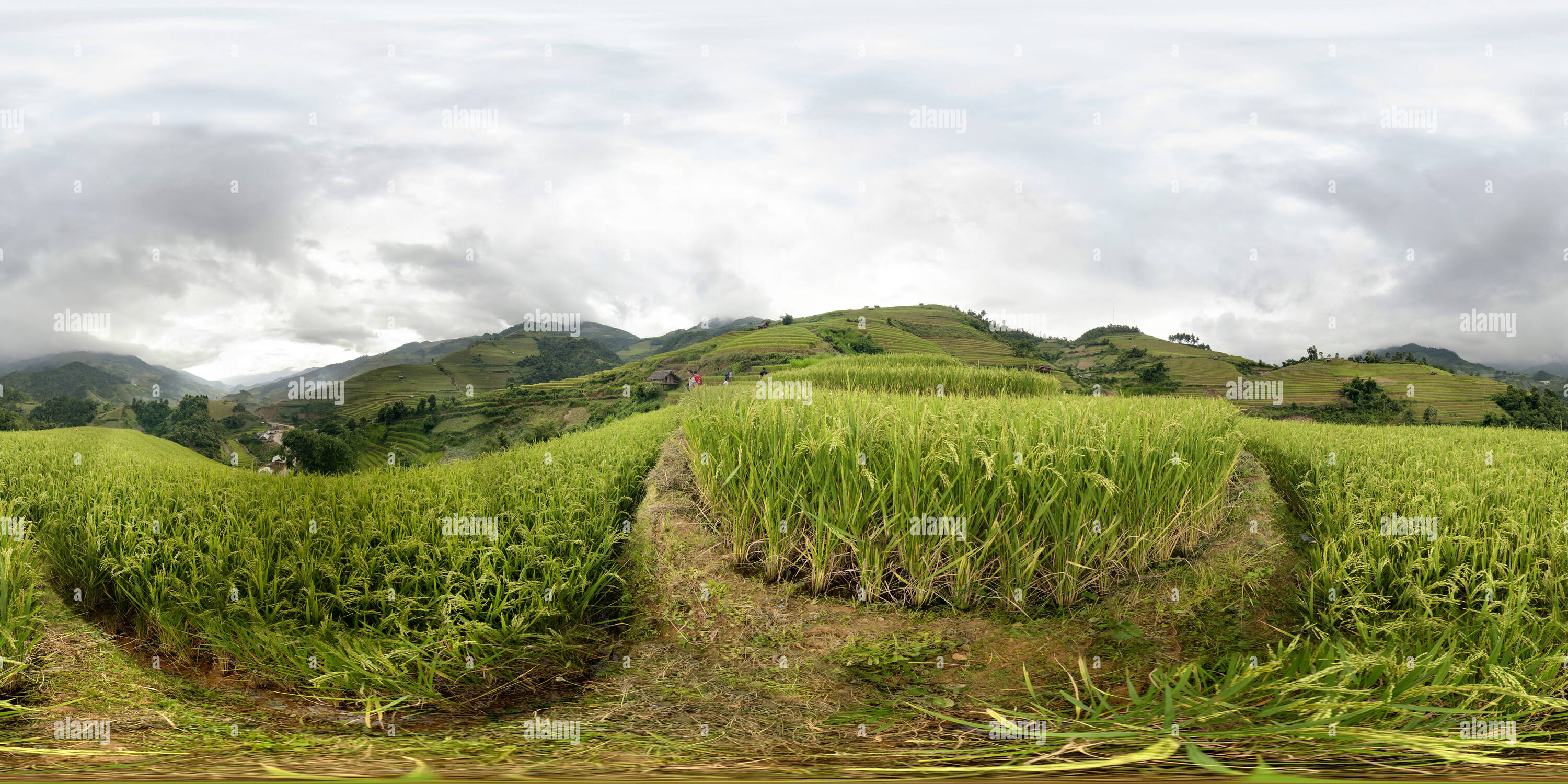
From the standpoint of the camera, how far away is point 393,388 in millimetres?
8680

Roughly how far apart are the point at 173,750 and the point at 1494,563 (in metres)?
7.47

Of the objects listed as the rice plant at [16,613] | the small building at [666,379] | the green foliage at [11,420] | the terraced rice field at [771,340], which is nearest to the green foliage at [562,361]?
the small building at [666,379]

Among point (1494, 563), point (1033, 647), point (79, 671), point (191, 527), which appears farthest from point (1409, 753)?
point (191, 527)

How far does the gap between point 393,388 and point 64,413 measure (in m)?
3.69

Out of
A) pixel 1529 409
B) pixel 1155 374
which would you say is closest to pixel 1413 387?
pixel 1529 409

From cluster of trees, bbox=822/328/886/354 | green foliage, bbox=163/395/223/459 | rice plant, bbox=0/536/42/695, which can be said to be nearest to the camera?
rice plant, bbox=0/536/42/695

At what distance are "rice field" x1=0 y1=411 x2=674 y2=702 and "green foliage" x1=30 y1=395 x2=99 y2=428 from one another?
248 centimetres

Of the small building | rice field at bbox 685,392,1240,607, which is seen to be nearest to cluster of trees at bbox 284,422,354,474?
rice field at bbox 685,392,1240,607

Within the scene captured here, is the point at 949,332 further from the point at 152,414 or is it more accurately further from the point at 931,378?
the point at 152,414

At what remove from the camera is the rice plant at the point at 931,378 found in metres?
13.7

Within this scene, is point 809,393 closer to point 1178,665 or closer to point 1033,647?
point 1033,647

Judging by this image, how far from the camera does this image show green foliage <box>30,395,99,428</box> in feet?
24.2

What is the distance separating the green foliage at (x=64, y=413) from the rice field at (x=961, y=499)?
336 inches

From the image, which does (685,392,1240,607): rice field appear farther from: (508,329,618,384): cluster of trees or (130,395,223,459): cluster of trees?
(508,329,618,384): cluster of trees
